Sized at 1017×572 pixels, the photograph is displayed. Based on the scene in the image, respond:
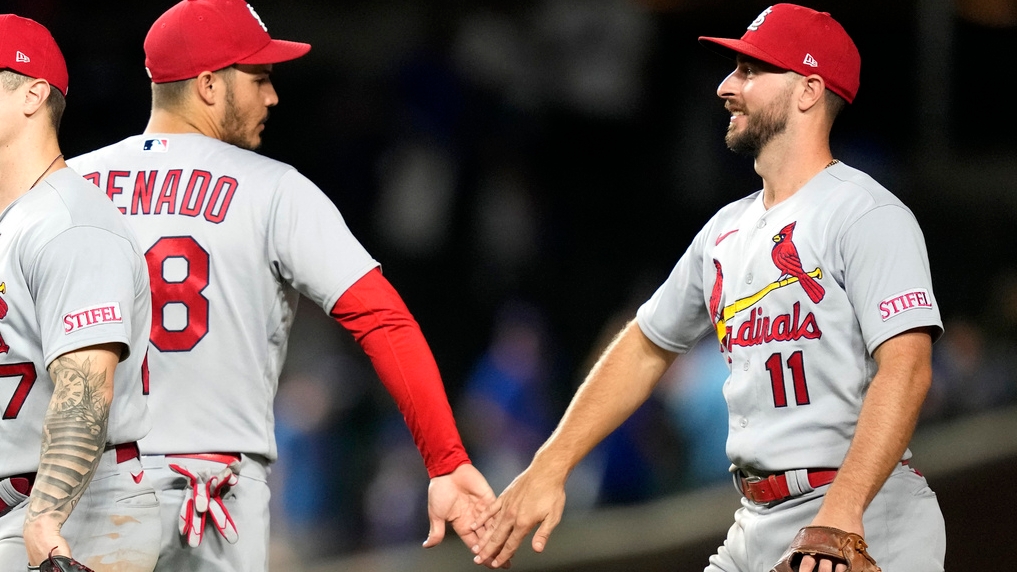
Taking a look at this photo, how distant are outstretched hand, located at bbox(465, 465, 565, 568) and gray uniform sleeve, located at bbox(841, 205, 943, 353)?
3.75 feet

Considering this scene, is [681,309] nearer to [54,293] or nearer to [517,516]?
[517,516]

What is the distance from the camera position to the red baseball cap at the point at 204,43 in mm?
3658

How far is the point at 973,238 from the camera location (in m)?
9.57

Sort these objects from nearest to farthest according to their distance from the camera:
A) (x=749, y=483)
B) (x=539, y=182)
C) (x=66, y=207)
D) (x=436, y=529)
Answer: (x=66, y=207), (x=749, y=483), (x=436, y=529), (x=539, y=182)

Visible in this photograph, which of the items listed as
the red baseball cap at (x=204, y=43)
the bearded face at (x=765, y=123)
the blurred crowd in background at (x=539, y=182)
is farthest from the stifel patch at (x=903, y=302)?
the blurred crowd in background at (x=539, y=182)

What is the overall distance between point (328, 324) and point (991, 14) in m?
6.28

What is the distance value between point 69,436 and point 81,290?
31 centimetres

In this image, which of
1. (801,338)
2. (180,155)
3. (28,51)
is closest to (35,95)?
(28,51)

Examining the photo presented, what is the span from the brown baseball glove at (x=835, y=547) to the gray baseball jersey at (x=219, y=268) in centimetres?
143

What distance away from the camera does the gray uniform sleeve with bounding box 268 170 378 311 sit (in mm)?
3482

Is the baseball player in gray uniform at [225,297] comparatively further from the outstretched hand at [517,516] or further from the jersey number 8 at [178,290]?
the outstretched hand at [517,516]

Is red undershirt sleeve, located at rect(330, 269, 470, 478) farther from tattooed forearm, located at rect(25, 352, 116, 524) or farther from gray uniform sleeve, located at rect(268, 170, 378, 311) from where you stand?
tattooed forearm, located at rect(25, 352, 116, 524)

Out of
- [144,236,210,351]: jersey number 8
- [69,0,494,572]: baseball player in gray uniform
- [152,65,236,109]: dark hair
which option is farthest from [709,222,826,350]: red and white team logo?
[152,65,236,109]: dark hair

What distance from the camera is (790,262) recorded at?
3.27 meters
